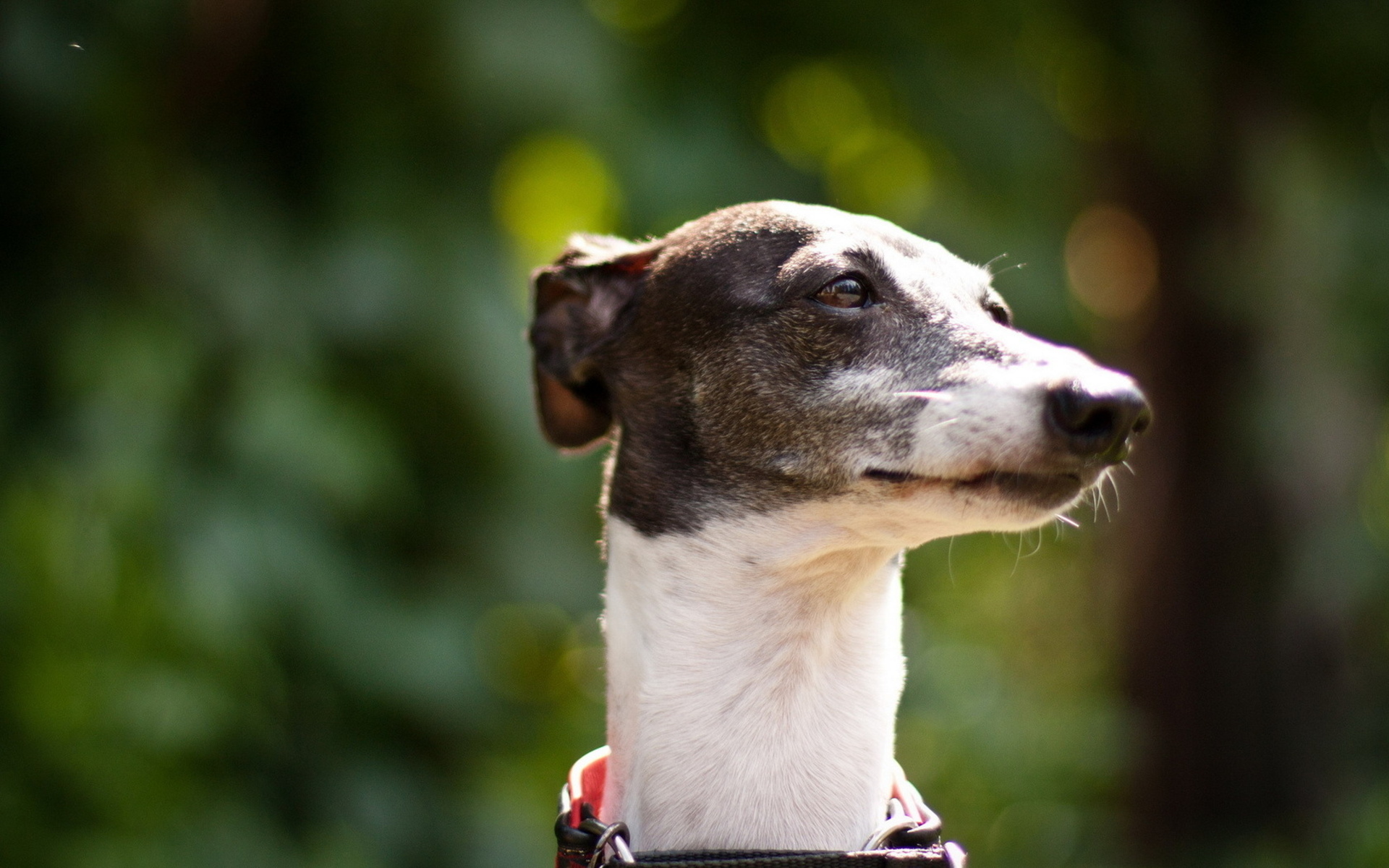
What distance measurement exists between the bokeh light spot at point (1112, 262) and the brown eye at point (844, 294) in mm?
5053

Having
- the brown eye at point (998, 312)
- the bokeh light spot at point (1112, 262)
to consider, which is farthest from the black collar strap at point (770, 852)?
the bokeh light spot at point (1112, 262)

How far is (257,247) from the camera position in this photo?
4781mm

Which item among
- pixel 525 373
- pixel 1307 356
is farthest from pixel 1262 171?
pixel 525 373

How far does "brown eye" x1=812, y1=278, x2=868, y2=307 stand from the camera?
2.61m

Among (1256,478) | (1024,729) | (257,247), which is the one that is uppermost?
(257,247)

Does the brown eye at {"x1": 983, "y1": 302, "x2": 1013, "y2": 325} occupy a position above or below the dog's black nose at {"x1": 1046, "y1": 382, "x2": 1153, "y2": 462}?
above

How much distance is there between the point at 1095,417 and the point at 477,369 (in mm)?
3078

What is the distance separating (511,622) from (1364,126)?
5.14 metres

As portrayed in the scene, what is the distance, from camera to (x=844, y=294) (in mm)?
2621

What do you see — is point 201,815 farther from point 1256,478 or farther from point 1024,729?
point 1256,478

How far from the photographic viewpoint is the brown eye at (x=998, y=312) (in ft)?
9.26

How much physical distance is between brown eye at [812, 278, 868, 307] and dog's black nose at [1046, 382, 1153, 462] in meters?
0.55

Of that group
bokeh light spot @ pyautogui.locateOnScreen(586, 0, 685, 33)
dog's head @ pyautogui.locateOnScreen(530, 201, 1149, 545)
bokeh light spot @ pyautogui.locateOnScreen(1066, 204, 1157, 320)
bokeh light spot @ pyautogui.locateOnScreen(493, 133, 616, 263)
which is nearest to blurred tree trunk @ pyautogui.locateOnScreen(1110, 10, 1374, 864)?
bokeh light spot @ pyautogui.locateOnScreen(1066, 204, 1157, 320)

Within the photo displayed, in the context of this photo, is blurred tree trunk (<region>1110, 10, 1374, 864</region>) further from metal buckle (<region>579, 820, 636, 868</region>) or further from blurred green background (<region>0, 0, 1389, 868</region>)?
metal buckle (<region>579, 820, 636, 868</region>)
